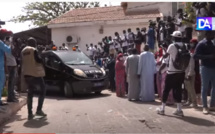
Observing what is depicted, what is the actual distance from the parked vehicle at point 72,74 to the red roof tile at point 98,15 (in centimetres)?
1089

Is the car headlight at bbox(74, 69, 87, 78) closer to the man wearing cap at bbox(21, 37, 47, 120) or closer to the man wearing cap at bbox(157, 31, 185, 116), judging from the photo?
the man wearing cap at bbox(21, 37, 47, 120)

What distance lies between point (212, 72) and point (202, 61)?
1.10 feet

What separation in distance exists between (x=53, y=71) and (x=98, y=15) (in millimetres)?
14604

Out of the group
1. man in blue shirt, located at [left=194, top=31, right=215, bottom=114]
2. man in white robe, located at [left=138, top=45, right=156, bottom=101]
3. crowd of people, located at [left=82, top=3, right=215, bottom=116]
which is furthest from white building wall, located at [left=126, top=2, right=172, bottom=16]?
man in blue shirt, located at [left=194, top=31, right=215, bottom=114]

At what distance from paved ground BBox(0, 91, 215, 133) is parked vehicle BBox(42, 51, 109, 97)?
239cm

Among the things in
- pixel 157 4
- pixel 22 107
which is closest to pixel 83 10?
pixel 157 4

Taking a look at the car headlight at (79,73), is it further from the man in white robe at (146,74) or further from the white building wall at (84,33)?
the white building wall at (84,33)

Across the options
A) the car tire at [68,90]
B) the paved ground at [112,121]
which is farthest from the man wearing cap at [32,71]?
the car tire at [68,90]

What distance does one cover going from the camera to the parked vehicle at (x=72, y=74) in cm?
1041

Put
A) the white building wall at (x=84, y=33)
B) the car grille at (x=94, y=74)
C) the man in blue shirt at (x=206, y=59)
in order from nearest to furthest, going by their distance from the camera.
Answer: the man in blue shirt at (x=206, y=59), the car grille at (x=94, y=74), the white building wall at (x=84, y=33)

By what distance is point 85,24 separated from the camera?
2355 centimetres

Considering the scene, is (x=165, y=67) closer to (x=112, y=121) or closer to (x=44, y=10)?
(x=112, y=121)

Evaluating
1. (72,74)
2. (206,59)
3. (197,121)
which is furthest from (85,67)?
(197,121)

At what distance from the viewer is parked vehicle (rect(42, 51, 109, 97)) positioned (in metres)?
10.4
